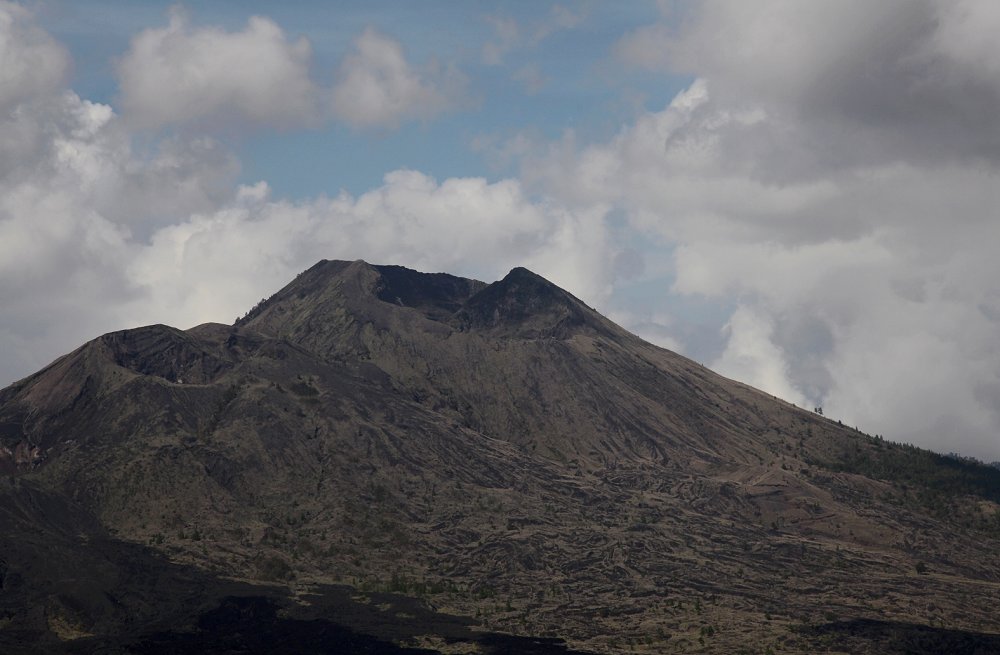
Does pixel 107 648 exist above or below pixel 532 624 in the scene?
below

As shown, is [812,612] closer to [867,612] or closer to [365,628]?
[867,612]

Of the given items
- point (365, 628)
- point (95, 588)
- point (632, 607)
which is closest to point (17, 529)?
point (95, 588)

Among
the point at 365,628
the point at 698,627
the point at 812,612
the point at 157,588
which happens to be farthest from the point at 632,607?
the point at 157,588

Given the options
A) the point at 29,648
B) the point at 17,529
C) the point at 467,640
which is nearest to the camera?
the point at 29,648

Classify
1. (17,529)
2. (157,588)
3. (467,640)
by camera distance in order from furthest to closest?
(17,529)
(157,588)
(467,640)

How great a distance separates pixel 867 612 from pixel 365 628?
8333 cm

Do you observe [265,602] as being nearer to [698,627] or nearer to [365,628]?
[365,628]

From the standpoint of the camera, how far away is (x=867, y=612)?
653 ft

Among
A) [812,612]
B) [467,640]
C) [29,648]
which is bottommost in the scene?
[29,648]

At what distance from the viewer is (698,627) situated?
187 meters

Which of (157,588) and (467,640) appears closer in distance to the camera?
(467,640)

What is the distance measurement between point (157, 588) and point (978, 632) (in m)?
129

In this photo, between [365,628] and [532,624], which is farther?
[532,624]

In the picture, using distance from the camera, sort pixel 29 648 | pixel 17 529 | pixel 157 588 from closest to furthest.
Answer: pixel 29 648
pixel 157 588
pixel 17 529
